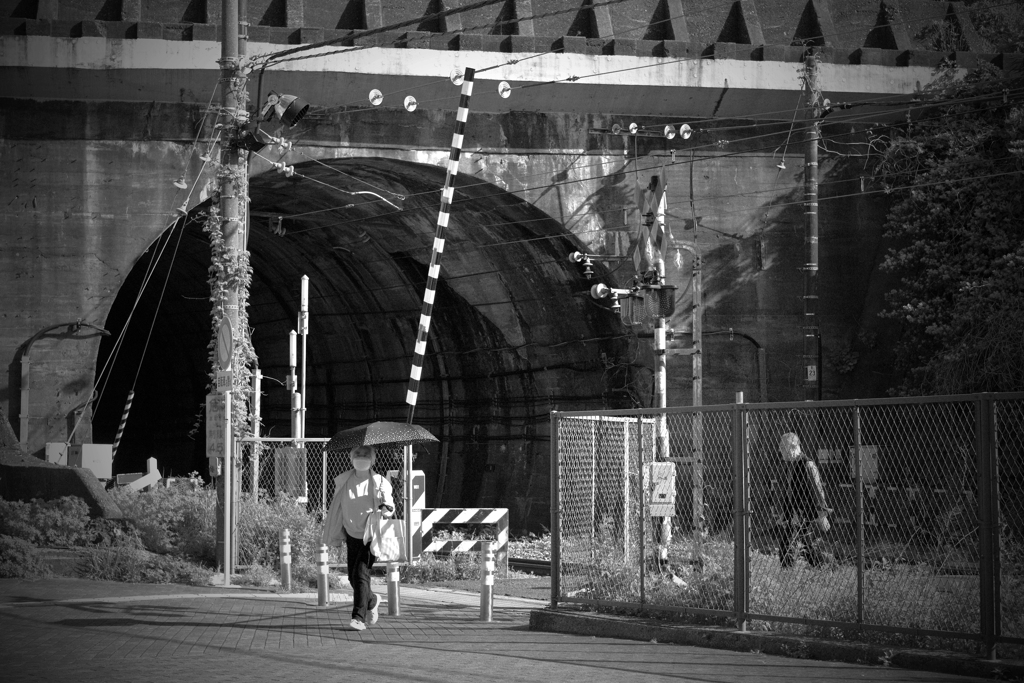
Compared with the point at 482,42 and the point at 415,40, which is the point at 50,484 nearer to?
the point at 415,40

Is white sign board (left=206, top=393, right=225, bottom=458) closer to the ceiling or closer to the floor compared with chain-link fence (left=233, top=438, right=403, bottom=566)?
closer to the ceiling

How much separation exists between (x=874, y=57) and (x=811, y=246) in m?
5.06

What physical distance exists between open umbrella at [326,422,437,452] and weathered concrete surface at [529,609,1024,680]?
2.51m

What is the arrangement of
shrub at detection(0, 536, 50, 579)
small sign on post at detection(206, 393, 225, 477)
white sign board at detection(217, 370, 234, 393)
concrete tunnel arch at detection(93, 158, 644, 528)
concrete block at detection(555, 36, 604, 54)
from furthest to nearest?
concrete tunnel arch at detection(93, 158, 644, 528) < concrete block at detection(555, 36, 604, 54) < white sign board at detection(217, 370, 234, 393) < small sign on post at detection(206, 393, 225, 477) < shrub at detection(0, 536, 50, 579)

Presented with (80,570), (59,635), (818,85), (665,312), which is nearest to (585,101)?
(818,85)

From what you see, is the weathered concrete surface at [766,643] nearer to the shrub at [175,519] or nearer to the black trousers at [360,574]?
the black trousers at [360,574]

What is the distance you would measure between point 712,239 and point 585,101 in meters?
4.13

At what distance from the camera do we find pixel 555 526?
513 inches

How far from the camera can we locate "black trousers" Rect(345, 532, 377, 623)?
11.9m

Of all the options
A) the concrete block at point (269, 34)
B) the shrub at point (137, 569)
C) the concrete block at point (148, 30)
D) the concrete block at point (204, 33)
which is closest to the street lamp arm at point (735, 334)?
the concrete block at point (269, 34)

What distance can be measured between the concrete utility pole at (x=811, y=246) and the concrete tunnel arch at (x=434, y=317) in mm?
4205

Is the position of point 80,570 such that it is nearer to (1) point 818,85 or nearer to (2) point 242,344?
(2) point 242,344

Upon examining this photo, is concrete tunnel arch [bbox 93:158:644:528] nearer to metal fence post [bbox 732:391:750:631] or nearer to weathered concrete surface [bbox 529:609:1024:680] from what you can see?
weathered concrete surface [bbox 529:609:1024:680]

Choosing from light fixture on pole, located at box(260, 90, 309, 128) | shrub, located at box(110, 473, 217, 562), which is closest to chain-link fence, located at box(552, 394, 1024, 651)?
shrub, located at box(110, 473, 217, 562)
